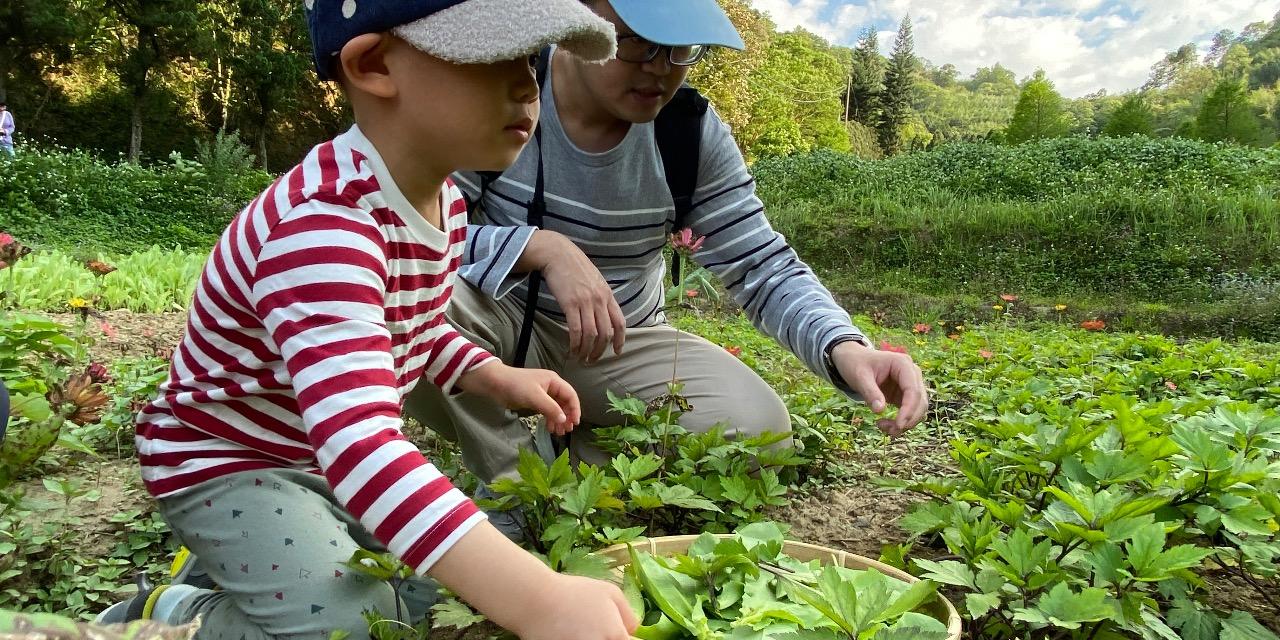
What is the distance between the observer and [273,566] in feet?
3.92

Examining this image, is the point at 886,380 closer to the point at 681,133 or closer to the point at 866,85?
the point at 681,133

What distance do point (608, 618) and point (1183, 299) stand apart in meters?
8.14

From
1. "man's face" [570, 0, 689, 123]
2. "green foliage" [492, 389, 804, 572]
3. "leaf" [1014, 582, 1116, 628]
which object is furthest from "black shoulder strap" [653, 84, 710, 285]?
"leaf" [1014, 582, 1116, 628]

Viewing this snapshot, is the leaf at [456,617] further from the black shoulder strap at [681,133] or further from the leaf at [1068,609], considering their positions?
the black shoulder strap at [681,133]

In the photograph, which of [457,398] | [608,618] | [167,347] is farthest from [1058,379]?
[167,347]

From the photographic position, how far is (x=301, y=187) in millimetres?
1095

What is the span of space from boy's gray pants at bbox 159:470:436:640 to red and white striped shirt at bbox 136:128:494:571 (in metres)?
0.05

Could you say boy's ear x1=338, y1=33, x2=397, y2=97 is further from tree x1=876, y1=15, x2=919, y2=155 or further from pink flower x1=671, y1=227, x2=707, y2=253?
tree x1=876, y1=15, x2=919, y2=155

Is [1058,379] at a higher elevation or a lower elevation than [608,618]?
lower

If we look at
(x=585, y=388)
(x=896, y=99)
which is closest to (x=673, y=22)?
(x=585, y=388)

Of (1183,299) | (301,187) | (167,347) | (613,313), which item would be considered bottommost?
(1183,299)

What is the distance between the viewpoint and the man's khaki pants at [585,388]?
1927mm

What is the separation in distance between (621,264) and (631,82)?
0.55m

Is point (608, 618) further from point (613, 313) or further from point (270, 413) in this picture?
point (613, 313)
